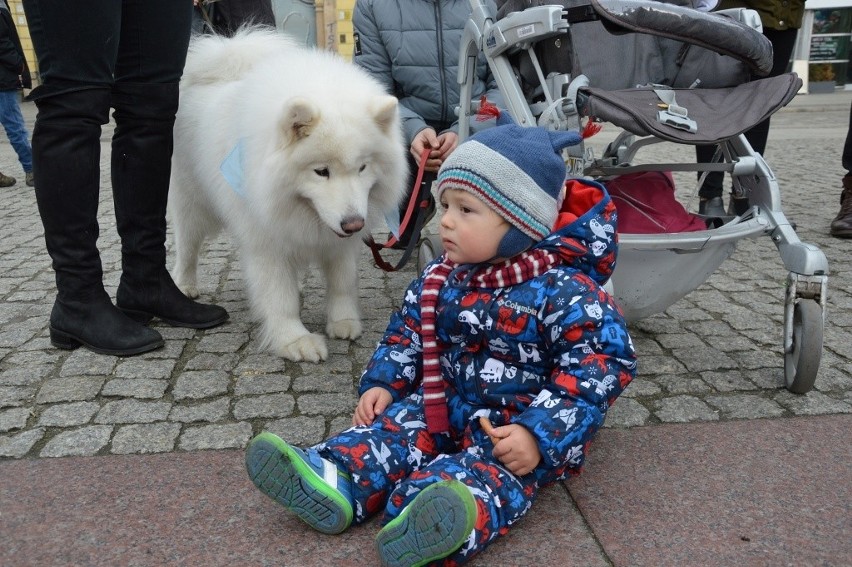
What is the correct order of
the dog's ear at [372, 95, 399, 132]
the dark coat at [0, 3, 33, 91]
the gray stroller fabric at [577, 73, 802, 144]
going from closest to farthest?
1. the gray stroller fabric at [577, 73, 802, 144]
2. the dog's ear at [372, 95, 399, 132]
3. the dark coat at [0, 3, 33, 91]

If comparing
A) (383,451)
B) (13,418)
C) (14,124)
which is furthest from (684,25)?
(14,124)

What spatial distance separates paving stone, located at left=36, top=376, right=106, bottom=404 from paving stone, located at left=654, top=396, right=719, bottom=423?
2.05 meters

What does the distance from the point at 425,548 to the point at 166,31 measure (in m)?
A: 2.46

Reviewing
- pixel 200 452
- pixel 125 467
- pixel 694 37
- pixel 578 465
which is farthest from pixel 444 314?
pixel 694 37

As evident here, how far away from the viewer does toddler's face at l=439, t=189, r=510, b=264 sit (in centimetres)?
215

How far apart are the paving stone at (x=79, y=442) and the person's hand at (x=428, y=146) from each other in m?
1.77

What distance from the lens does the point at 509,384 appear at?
225 cm

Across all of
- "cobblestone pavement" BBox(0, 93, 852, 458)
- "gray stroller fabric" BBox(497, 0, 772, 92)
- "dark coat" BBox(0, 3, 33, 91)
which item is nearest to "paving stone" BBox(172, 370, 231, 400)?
"cobblestone pavement" BBox(0, 93, 852, 458)

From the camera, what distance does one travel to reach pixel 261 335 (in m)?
3.59

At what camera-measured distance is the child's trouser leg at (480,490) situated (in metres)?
1.97

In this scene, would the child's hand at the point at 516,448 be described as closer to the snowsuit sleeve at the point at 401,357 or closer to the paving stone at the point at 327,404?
the snowsuit sleeve at the point at 401,357

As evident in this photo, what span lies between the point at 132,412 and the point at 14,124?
649cm

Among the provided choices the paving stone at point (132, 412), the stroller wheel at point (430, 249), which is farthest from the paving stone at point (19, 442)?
the stroller wheel at point (430, 249)

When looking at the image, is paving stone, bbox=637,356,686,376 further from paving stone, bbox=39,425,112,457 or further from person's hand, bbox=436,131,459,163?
paving stone, bbox=39,425,112,457
